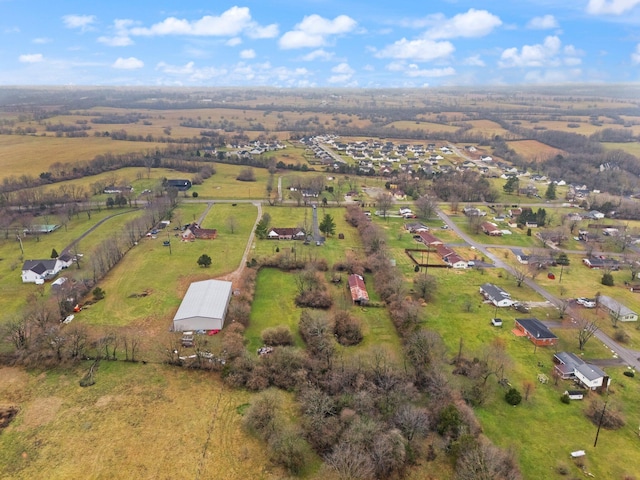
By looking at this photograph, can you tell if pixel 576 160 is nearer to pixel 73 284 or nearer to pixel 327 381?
pixel 327 381

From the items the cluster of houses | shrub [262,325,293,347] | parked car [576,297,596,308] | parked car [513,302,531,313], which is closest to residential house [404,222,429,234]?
the cluster of houses

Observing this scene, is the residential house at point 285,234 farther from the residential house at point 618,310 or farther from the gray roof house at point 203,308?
the residential house at point 618,310

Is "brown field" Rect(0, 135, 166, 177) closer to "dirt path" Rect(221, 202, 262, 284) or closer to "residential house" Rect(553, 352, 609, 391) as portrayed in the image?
"dirt path" Rect(221, 202, 262, 284)

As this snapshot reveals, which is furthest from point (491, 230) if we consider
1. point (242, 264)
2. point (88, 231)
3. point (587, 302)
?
point (88, 231)

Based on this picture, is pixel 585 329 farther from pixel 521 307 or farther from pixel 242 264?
pixel 242 264

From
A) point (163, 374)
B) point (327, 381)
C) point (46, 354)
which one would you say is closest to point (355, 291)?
point (327, 381)
